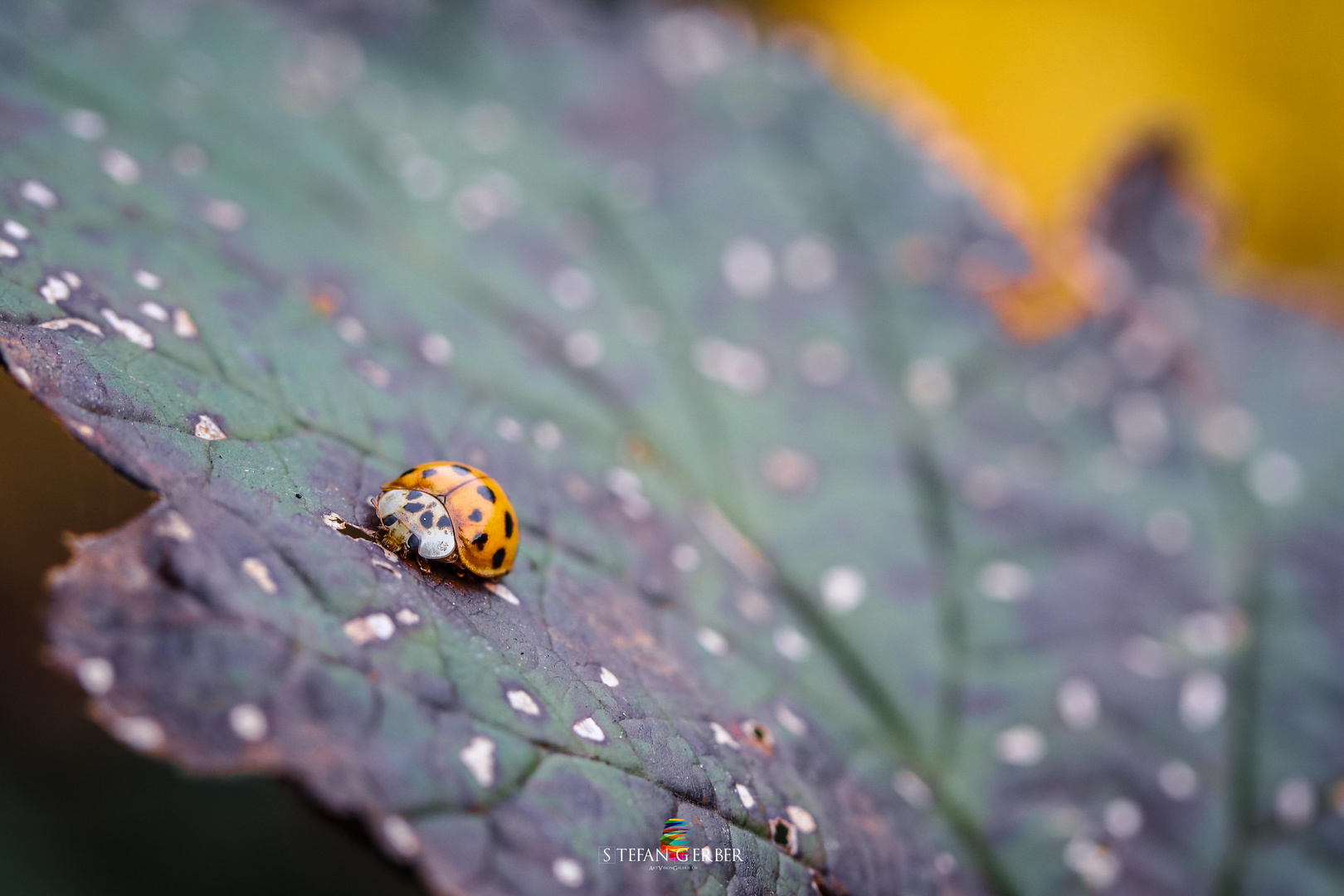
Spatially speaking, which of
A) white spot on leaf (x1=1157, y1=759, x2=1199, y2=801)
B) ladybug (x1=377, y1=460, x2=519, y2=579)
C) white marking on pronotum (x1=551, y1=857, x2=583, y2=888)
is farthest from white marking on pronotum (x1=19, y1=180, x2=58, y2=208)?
white spot on leaf (x1=1157, y1=759, x2=1199, y2=801)

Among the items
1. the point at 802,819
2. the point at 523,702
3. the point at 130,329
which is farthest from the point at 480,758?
the point at 130,329

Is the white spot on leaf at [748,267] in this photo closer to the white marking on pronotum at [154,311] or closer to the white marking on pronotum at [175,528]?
the white marking on pronotum at [154,311]

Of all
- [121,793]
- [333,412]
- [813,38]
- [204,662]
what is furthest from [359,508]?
[813,38]

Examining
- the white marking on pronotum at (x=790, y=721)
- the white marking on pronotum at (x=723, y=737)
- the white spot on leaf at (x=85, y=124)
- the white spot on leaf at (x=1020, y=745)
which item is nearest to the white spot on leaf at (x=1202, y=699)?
the white spot on leaf at (x=1020, y=745)

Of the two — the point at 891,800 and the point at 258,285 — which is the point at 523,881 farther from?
the point at 258,285

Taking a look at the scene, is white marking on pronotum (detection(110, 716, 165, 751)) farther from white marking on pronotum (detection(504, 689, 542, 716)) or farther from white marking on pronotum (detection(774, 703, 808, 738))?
white marking on pronotum (detection(774, 703, 808, 738))

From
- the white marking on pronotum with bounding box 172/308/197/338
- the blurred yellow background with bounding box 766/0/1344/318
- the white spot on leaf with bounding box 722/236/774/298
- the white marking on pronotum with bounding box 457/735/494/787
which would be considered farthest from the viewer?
the blurred yellow background with bounding box 766/0/1344/318
